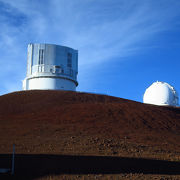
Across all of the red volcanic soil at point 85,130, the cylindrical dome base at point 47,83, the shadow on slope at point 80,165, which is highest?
the cylindrical dome base at point 47,83

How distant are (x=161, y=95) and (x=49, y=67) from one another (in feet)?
58.4

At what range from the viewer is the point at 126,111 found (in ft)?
102

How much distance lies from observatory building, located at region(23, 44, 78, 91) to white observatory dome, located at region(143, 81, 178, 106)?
1278 centimetres

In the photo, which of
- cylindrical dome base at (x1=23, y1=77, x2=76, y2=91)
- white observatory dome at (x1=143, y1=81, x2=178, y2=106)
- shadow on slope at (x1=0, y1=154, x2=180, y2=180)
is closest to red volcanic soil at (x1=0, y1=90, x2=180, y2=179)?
shadow on slope at (x1=0, y1=154, x2=180, y2=180)

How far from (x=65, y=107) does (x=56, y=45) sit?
60.4ft

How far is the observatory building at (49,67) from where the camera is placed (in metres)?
45.8

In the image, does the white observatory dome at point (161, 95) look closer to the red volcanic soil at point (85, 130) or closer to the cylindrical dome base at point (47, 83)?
the red volcanic soil at point (85, 130)

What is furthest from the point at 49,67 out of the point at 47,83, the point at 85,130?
the point at 85,130

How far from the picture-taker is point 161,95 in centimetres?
4750

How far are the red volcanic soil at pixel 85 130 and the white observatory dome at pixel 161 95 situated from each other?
368 inches

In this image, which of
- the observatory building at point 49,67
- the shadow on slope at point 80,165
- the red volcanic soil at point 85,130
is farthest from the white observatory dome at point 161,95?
the shadow on slope at point 80,165

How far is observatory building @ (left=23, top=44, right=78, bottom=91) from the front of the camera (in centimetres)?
4578

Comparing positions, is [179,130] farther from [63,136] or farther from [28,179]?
[28,179]

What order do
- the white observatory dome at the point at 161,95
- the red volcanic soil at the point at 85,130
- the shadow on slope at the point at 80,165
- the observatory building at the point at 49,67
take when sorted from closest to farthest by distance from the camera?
1. the shadow on slope at the point at 80,165
2. the red volcanic soil at the point at 85,130
3. the observatory building at the point at 49,67
4. the white observatory dome at the point at 161,95
